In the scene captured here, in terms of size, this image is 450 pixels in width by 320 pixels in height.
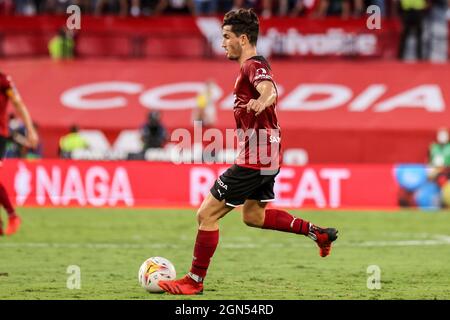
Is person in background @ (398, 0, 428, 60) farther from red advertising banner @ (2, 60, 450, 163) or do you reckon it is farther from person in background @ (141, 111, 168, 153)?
person in background @ (141, 111, 168, 153)

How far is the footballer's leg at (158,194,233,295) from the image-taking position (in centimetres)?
1027

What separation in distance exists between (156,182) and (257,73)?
502 inches

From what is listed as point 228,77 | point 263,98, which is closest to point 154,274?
point 263,98

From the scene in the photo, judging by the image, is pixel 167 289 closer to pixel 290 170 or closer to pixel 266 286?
pixel 266 286

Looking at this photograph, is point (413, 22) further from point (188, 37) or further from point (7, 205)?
point (7, 205)

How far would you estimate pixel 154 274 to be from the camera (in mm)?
10516

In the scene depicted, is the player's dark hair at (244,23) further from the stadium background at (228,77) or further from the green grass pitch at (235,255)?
the stadium background at (228,77)

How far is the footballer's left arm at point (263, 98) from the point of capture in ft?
31.1

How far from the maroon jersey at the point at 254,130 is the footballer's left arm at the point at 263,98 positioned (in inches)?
13.4

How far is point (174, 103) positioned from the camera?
2866 cm
